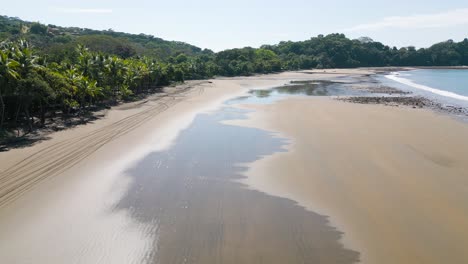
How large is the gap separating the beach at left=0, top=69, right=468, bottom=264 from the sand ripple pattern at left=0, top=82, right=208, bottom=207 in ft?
0.35

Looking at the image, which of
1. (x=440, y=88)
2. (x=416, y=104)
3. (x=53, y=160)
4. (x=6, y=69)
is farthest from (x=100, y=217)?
(x=440, y=88)

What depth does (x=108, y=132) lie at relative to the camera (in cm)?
2902

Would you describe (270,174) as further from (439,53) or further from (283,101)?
(439,53)

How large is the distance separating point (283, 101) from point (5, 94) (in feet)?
106

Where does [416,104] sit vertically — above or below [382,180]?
above

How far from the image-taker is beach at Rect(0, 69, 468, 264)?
1182cm

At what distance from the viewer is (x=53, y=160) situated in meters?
21.2

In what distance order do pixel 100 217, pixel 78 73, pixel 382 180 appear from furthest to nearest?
1. pixel 78 73
2. pixel 382 180
3. pixel 100 217

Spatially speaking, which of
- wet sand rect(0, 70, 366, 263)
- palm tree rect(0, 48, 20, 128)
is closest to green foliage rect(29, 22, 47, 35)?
palm tree rect(0, 48, 20, 128)

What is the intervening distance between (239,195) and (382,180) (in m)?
7.30

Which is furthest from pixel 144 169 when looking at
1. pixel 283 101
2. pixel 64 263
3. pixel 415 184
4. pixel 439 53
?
pixel 439 53

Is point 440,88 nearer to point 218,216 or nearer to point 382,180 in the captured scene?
point 382,180

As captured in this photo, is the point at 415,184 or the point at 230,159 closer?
the point at 415,184

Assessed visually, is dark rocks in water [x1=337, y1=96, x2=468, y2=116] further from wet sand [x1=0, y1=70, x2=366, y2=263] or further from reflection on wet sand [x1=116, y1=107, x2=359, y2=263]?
wet sand [x1=0, y1=70, x2=366, y2=263]
